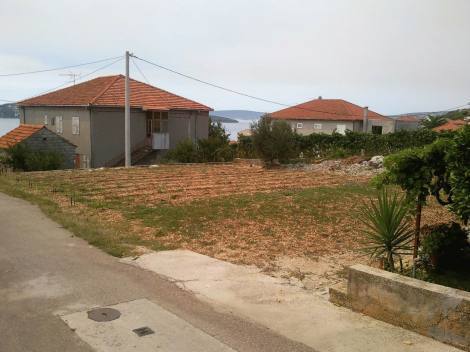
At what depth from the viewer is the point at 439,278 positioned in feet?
18.5

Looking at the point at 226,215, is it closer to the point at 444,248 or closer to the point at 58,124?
the point at 444,248

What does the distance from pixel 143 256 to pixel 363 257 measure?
12.1 feet

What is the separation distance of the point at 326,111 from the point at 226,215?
4621 centimetres

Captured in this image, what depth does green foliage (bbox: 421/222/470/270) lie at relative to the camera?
5.83 meters

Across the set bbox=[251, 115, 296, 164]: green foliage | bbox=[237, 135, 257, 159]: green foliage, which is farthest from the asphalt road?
bbox=[237, 135, 257, 159]: green foliage

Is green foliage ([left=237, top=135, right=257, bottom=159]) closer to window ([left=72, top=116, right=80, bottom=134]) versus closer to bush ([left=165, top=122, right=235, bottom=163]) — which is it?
bush ([left=165, top=122, right=235, bottom=163])

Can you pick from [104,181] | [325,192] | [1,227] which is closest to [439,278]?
[1,227]

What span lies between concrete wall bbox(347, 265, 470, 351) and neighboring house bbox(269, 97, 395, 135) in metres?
46.1

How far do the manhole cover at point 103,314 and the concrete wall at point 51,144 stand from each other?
937 inches

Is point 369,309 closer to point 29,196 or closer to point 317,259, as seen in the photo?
point 317,259

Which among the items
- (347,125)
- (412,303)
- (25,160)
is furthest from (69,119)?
(412,303)

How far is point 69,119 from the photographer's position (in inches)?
1364

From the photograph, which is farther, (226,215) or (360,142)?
(360,142)

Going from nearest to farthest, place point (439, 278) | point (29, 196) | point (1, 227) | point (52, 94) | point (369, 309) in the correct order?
point (369, 309) → point (439, 278) → point (1, 227) → point (29, 196) → point (52, 94)
